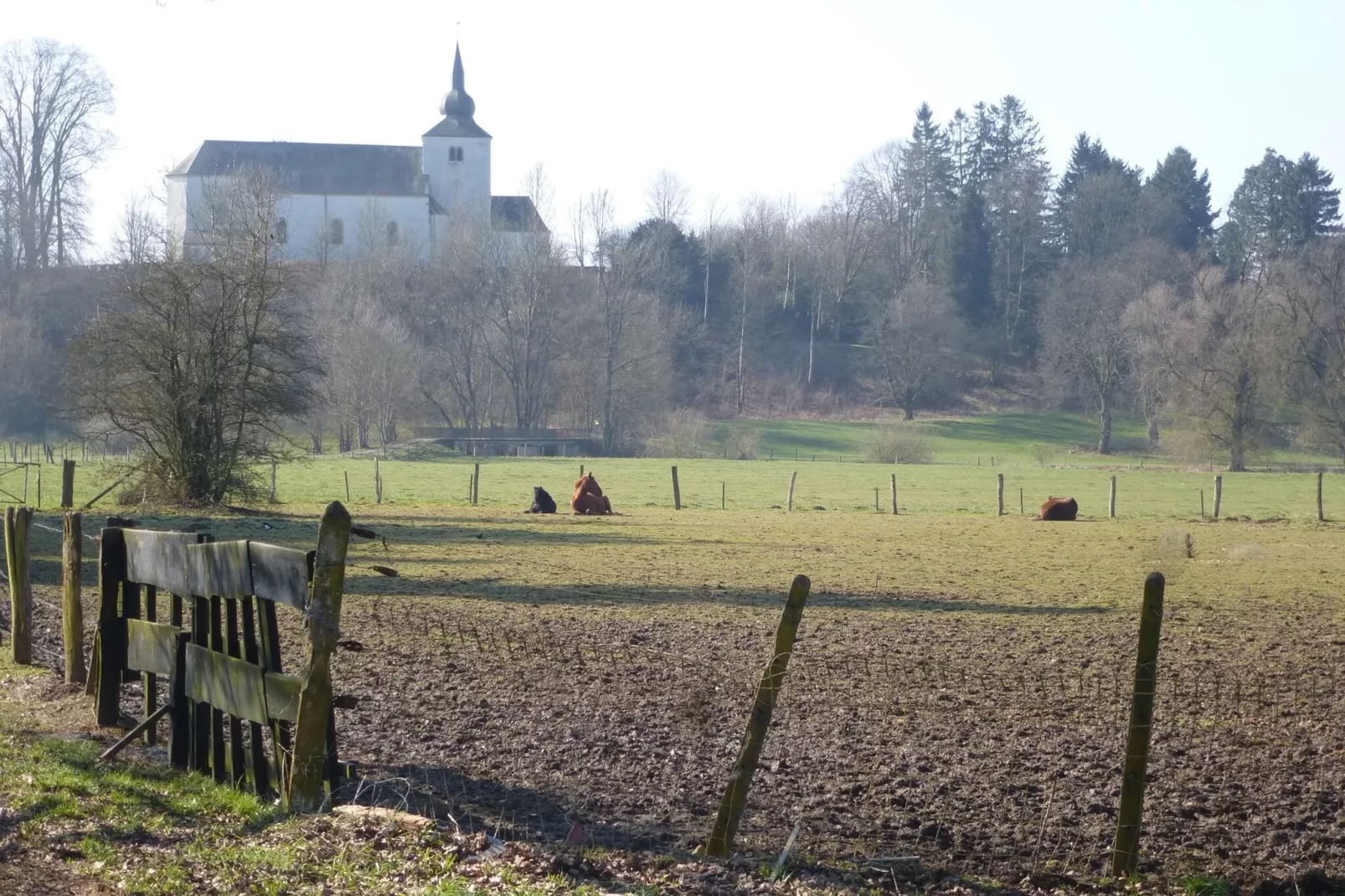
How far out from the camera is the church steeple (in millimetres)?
119812

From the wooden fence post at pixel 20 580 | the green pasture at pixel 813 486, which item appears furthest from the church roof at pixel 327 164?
the wooden fence post at pixel 20 580

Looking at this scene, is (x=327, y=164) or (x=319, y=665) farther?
(x=327, y=164)

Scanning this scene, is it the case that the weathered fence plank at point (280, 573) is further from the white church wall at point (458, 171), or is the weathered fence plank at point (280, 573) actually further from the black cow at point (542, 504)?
the white church wall at point (458, 171)

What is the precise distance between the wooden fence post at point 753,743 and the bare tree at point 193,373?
28.7 meters

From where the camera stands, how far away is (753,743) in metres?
6.29

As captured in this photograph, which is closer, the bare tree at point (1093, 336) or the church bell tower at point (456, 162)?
the bare tree at point (1093, 336)

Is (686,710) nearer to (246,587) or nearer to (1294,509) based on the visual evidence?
(246,587)

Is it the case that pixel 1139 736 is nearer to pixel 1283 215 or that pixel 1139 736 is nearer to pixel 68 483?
pixel 68 483

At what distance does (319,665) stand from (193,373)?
28260mm

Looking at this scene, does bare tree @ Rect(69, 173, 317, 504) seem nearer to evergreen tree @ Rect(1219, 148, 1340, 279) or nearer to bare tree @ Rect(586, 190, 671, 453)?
bare tree @ Rect(586, 190, 671, 453)

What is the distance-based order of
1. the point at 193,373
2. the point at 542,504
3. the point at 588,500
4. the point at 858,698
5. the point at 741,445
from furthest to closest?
the point at 741,445 → the point at 542,504 → the point at 588,500 → the point at 193,373 → the point at 858,698

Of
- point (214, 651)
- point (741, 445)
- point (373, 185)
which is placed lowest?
point (214, 651)

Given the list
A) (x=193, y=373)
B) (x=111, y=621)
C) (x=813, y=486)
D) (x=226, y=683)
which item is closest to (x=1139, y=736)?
(x=226, y=683)

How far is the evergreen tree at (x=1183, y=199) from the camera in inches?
4503
